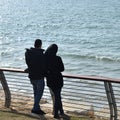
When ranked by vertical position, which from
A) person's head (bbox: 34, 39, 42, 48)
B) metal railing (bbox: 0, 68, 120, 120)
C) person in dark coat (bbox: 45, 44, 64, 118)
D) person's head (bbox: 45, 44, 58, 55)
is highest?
person's head (bbox: 34, 39, 42, 48)

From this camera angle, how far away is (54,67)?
9859 mm

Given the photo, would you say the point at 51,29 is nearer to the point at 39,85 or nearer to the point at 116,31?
the point at 116,31

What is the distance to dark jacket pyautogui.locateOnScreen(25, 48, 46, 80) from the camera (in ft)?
32.7

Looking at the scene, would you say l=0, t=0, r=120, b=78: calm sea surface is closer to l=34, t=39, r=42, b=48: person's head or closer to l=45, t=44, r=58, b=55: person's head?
l=34, t=39, r=42, b=48: person's head

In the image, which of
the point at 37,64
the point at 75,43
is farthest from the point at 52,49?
the point at 75,43

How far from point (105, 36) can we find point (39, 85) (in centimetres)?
2856

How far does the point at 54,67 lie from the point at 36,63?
0.43 meters

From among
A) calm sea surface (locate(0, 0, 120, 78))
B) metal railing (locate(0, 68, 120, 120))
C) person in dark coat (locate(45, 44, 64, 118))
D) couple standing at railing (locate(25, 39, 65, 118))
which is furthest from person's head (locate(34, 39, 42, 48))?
calm sea surface (locate(0, 0, 120, 78))

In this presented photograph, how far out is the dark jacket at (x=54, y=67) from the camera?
9812 mm

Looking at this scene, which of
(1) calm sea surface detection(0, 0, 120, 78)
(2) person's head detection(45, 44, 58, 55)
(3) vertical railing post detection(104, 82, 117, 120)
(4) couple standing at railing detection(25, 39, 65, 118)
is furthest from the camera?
(1) calm sea surface detection(0, 0, 120, 78)

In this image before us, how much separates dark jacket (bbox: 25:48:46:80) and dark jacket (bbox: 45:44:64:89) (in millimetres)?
132

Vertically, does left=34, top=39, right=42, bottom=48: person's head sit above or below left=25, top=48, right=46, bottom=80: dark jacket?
above

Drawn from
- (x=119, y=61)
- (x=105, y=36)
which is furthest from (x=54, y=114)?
(x=105, y=36)

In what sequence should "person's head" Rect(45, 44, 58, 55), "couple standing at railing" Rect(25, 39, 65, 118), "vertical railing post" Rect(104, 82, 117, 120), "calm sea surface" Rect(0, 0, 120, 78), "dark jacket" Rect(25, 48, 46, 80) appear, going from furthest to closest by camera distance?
"calm sea surface" Rect(0, 0, 120, 78)
"dark jacket" Rect(25, 48, 46, 80)
"couple standing at railing" Rect(25, 39, 65, 118)
"person's head" Rect(45, 44, 58, 55)
"vertical railing post" Rect(104, 82, 117, 120)
